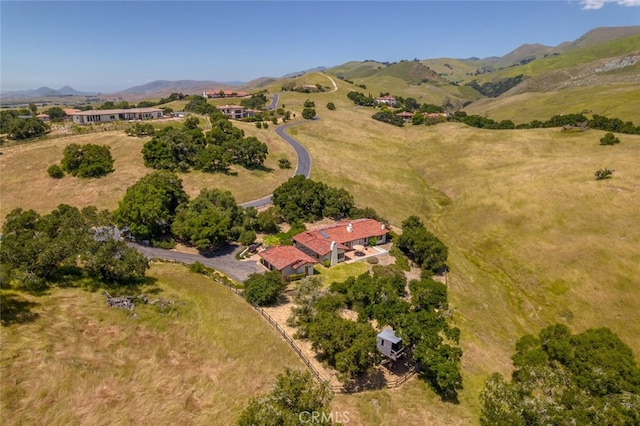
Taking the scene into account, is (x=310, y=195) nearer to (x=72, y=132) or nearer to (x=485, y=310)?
(x=485, y=310)

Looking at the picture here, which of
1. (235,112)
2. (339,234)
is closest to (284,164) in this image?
(339,234)

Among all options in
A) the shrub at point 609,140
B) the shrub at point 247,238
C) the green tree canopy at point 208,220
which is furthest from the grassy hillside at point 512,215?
the green tree canopy at point 208,220

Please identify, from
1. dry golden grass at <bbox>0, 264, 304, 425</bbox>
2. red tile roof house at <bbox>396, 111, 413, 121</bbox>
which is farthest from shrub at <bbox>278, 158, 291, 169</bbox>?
red tile roof house at <bbox>396, 111, 413, 121</bbox>

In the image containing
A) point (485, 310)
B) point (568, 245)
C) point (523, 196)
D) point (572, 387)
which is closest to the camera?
point (572, 387)

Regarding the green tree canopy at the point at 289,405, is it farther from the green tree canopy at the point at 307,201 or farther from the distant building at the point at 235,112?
the distant building at the point at 235,112

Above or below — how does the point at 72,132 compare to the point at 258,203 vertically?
above

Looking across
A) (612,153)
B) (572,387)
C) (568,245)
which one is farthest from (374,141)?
(572,387)

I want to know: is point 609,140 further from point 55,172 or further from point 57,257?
point 55,172
